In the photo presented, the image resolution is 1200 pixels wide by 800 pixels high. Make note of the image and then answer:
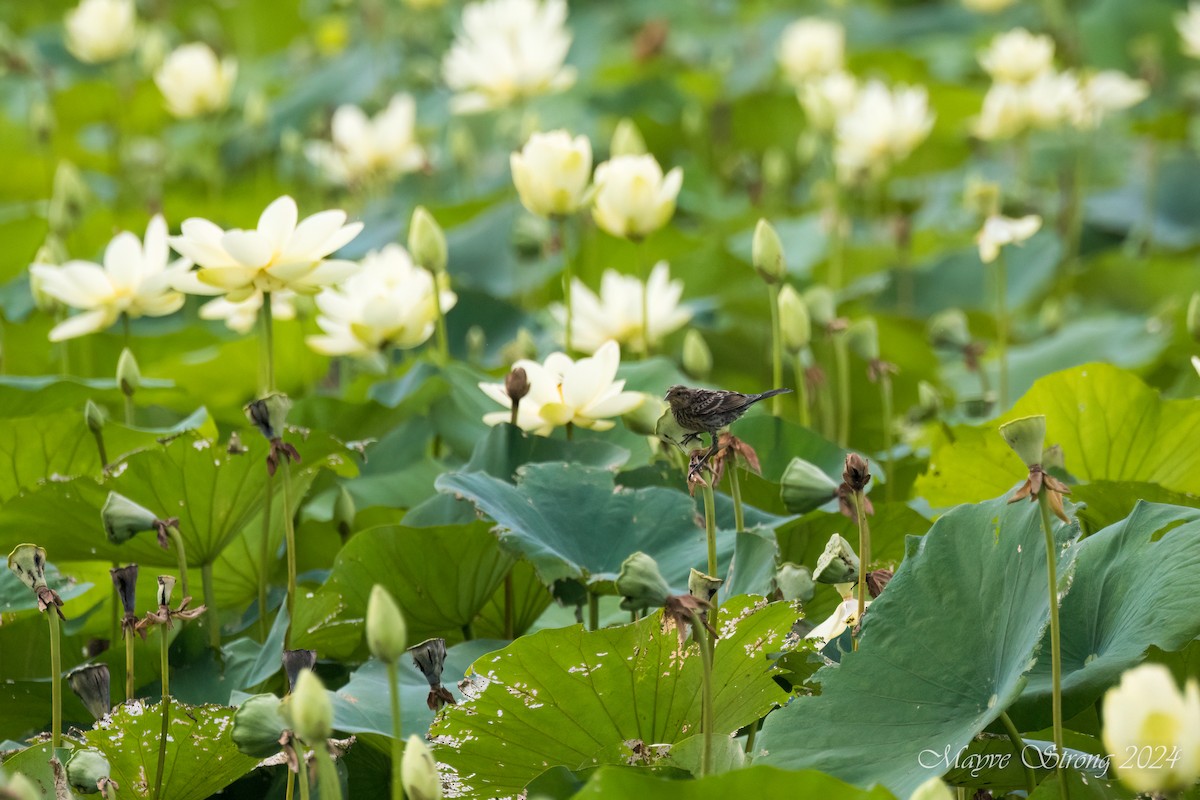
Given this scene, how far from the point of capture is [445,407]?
145 cm

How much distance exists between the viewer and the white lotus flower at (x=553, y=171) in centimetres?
142

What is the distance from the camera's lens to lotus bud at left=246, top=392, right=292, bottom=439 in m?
0.91

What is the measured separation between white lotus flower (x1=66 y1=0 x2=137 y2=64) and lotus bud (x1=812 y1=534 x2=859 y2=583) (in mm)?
2325

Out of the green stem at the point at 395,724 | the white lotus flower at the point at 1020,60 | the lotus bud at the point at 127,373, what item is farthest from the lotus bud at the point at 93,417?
the white lotus flower at the point at 1020,60

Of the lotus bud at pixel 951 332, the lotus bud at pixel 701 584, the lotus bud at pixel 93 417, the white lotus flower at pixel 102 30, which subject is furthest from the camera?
the white lotus flower at pixel 102 30

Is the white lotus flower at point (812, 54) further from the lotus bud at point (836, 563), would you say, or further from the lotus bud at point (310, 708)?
the lotus bud at point (310, 708)

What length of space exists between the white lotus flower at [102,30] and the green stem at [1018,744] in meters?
2.44

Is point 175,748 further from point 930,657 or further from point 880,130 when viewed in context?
point 880,130

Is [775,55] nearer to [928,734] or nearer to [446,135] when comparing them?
[446,135]

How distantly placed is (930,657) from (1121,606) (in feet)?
0.50

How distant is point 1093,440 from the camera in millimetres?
1260

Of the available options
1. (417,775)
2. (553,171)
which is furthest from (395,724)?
(553,171)

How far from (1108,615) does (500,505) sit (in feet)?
1.53

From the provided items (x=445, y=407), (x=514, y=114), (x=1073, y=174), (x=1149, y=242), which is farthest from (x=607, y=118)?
(x=445, y=407)
